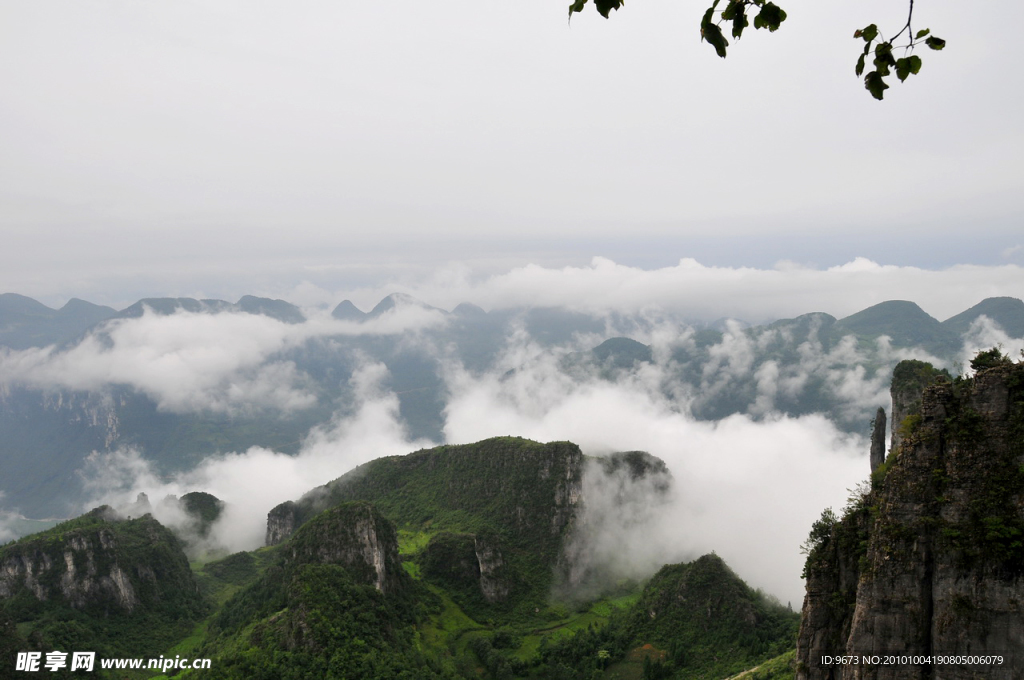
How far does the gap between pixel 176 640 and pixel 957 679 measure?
132m

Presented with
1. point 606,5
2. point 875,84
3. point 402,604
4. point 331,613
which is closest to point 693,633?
point 402,604

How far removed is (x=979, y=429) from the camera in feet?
92.0

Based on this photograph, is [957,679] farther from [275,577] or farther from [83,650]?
[83,650]

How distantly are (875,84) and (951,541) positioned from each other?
32285 mm

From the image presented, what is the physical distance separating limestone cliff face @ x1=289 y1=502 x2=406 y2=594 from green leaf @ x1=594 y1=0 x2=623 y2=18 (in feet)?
350

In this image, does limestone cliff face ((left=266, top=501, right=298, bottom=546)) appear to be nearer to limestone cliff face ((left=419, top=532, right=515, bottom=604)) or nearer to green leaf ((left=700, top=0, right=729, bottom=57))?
limestone cliff face ((left=419, top=532, right=515, bottom=604))

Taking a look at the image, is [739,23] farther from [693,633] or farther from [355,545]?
[355,545]

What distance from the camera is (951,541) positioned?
27.5m

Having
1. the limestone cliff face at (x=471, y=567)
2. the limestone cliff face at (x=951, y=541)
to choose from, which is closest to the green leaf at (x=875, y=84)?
the limestone cliff face at (x=951, y=541)

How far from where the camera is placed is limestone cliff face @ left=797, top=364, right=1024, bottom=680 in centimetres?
2609

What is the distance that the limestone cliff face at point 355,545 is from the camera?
328 feet

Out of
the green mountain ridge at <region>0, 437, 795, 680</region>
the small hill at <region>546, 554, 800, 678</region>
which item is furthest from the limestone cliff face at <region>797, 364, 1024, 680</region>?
the green mountain ridge at <region>0, 437, 795, 680</region>

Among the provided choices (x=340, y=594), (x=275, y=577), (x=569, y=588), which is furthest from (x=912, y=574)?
(x=569, y=588)

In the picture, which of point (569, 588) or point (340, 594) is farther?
point (569, 588)
